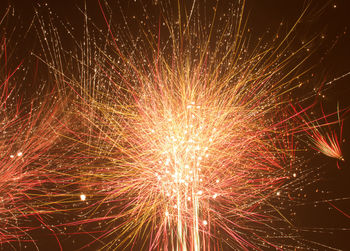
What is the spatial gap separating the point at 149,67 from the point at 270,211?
132cm

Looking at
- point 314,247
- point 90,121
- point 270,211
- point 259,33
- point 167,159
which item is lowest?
point 314,247

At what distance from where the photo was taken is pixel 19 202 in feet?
4.97

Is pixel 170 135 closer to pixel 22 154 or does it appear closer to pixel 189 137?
pixel 189 137

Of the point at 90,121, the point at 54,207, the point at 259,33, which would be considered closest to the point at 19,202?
the point at 54,207

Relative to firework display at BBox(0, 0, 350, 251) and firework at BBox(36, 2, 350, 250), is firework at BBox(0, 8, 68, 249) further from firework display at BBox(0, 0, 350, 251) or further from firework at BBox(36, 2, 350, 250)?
firework at BBox(36, 2, 350, 250)

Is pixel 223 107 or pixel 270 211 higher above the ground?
pixel 223 107

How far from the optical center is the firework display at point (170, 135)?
4.71 ft

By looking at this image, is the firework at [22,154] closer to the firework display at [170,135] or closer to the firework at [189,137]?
the firework display at [170,135]

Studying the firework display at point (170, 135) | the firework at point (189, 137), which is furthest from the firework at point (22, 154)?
the firework at point (189, 137)

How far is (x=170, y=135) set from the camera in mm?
1428

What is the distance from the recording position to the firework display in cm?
144

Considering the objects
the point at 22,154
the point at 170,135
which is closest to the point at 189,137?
the point at 170,135

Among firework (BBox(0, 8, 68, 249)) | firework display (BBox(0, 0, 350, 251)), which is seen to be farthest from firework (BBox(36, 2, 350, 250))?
firework (BBox(0, 8, 68, 249))

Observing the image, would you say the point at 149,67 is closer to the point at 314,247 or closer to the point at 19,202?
the point at 19,202
